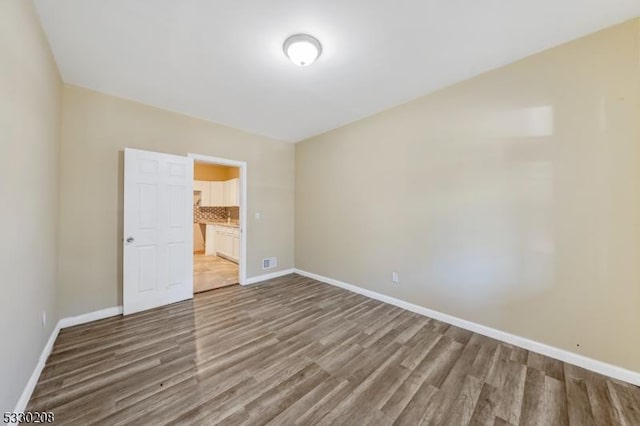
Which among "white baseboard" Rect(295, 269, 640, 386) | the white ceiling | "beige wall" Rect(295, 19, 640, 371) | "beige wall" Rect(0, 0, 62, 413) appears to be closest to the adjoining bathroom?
the white ceiling

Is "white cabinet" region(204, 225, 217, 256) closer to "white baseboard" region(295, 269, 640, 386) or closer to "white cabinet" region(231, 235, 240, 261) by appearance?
"white cabinet" region(231, 235, 240, 261)

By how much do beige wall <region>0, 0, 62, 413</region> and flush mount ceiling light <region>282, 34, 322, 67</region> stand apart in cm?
173

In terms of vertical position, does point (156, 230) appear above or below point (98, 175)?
below

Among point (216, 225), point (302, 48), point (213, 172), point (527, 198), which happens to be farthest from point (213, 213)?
point (527, 198)

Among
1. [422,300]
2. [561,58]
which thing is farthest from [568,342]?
[561,58]

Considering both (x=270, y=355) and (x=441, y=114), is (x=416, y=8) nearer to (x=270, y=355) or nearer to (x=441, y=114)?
(x=441, y=114)

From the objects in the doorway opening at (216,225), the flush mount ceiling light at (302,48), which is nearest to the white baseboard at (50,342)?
the doorway opening at (216,225)

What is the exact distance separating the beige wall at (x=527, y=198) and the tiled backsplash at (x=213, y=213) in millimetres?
5425

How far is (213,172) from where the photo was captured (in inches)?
289

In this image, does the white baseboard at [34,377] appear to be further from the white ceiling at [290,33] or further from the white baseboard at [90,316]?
the white ceiling at [290,33]

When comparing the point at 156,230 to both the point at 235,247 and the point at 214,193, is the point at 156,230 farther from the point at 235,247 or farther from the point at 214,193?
the point at 214,193

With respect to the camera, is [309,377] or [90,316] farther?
[90,316]

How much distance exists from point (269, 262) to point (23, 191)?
3393 millimetres

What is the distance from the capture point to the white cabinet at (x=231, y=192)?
6.30 m
